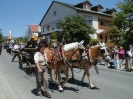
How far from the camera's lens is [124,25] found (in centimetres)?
2327

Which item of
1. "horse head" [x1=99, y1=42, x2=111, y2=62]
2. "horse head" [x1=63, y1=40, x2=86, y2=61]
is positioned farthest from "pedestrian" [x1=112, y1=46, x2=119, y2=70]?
"horse head" [x1=63, y1=40, x2=86, y2=61]

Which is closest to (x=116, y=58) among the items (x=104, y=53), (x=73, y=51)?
(x=104, y=53)

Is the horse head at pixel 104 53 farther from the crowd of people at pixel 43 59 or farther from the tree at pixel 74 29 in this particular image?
the tree at pixel 74 29

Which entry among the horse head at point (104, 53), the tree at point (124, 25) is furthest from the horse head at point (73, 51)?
the tree at point (124, 25)

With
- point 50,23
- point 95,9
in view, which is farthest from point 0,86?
point 50,23

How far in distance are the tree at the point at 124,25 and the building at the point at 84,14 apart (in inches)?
415

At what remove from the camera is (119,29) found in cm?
2341

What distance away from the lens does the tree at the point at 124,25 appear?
22281 millimetres

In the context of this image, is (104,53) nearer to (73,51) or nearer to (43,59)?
(73,51)

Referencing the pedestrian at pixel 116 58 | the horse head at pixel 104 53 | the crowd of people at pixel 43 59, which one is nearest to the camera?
the crowd of people at pixel 43 59

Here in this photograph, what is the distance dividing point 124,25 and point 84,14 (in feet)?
43.4

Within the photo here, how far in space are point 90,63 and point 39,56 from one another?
2258mm

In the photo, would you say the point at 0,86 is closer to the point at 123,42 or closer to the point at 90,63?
the point at 90,63

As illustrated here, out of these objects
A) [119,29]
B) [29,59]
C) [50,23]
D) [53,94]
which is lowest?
[53,94]
